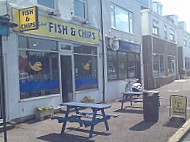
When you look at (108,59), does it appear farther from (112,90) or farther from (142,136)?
(142,136)

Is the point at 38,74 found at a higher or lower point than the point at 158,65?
lower

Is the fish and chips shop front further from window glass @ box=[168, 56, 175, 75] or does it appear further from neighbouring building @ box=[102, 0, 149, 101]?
window glass @ box=[168, 56, 175, 75]

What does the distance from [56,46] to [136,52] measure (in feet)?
27.6

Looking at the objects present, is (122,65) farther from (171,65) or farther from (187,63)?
(187,63)

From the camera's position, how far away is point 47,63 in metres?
9.53

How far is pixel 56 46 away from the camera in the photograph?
9.98 meters

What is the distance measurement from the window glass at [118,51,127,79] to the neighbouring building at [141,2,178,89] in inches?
190

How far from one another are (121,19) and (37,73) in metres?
8.23

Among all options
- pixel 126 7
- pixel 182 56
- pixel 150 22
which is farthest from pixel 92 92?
pixel 182 56

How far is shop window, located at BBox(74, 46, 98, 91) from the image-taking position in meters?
11.2

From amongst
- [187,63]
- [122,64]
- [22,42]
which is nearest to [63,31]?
[22,42]

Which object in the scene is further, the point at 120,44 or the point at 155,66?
the point at 155,66

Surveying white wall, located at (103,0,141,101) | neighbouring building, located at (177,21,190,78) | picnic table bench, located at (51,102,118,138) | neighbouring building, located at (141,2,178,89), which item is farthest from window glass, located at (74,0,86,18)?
neighbouring building, located at (177,21,190,78)

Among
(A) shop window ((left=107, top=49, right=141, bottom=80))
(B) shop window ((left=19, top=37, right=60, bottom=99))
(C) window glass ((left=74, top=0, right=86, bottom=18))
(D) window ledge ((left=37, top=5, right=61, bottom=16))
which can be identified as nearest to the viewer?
(B) shop window ((left=19, top=37, right=60, bottom=99))
